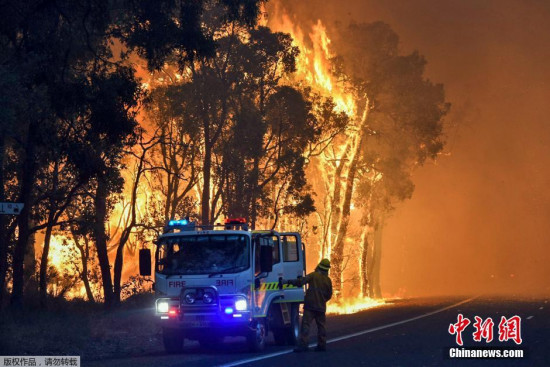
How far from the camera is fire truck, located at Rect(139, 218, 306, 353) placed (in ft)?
65.8

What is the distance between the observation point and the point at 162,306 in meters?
20.5

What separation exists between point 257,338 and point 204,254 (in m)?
2.07

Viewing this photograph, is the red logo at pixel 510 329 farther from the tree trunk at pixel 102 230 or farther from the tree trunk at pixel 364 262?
the tree trunk at pixel 364 262

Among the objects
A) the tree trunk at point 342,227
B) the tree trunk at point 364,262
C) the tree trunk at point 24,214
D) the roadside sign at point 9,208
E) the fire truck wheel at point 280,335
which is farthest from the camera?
the tree trunk at point 364,262

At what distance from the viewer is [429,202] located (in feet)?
417

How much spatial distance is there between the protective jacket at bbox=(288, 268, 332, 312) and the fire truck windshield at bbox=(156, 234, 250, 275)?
1.29m

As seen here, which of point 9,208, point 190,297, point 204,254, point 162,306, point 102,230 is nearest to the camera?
point 9,208

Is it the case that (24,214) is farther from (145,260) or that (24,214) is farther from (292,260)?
(145,260)

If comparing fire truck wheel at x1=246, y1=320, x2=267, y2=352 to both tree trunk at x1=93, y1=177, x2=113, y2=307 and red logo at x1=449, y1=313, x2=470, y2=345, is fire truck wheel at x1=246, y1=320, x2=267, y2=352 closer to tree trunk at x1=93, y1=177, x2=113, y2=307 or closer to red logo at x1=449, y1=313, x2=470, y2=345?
red logo at x1=449, y1=313, x2=470, y2=345

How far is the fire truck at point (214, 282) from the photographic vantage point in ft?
Answer: 65.8

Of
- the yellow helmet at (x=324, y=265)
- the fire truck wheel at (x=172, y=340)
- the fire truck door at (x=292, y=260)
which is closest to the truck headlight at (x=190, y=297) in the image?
the fire truck wheel at (x=172, y=340)

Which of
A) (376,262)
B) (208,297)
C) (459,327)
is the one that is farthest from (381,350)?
(376,262)

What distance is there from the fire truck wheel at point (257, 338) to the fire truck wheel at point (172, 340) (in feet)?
4.85

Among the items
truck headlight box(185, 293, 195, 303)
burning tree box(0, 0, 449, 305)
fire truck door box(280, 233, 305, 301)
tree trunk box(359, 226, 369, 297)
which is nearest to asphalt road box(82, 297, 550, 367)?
truck headlight box(185, 293, 195, 303)
